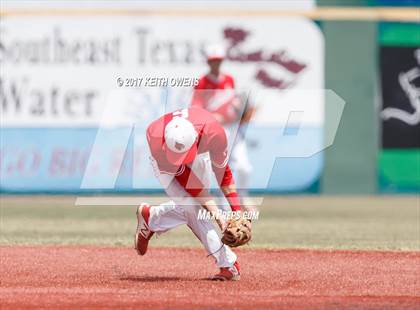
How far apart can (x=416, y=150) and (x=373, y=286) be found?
534 inches

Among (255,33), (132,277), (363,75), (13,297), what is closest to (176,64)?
(255,33)

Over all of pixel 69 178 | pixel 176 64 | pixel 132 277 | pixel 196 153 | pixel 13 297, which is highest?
pixel 196 153

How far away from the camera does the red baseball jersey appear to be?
965cm

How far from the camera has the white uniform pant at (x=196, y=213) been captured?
32.3 feet

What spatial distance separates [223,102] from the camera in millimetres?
16922

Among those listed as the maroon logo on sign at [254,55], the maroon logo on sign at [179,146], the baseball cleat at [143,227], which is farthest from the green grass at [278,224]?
the maroon logo on sign at [179,146]

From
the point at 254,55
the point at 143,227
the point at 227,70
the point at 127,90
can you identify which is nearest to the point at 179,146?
the point at 143,227

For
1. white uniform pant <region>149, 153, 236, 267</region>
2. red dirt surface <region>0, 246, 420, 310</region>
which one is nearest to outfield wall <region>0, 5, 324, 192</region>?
red dirt surface <region>0, 246, 420, 310</region>

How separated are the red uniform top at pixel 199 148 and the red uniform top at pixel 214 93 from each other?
17.5 feet

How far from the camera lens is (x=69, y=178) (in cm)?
2252

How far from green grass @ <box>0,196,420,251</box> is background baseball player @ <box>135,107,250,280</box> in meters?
3.62

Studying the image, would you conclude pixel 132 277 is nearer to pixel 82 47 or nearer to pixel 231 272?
pixel 231 272

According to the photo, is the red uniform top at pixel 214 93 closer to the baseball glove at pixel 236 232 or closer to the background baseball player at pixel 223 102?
the background baseball player at pixel 223 102

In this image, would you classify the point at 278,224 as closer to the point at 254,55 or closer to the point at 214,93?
the point at 214,93
